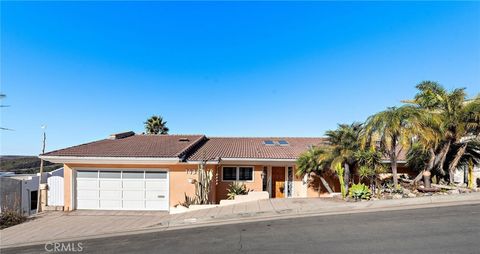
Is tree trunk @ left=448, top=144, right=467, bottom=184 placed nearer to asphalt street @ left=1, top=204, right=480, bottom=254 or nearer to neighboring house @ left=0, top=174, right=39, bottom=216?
asphalt street @ left=1, top=204, right=480, bottom=254

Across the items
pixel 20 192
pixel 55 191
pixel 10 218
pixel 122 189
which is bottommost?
pixel 10 218

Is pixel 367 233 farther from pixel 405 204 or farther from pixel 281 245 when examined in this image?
pixel 405 204

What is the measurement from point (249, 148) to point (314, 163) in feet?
17.8

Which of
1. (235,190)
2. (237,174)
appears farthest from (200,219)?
(237,174)

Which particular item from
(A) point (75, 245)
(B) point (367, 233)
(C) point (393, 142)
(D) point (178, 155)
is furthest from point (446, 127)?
(A) point (75, 245)

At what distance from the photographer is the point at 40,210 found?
16.1 metres

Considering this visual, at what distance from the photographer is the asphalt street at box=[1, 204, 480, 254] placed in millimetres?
7113

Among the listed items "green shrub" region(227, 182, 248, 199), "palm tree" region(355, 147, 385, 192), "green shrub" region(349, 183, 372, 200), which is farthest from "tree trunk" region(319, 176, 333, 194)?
"green shrub" region(227, 182, 248, 199)

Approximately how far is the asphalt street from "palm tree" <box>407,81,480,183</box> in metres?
3.64

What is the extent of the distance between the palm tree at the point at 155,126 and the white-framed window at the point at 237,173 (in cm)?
2182

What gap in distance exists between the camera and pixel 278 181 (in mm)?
18297

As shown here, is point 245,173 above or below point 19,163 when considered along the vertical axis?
above

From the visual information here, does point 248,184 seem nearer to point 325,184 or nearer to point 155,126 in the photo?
point 325,184

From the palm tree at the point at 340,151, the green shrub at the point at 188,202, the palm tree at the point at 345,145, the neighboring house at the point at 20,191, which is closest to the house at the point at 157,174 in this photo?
the green shrub at the point at 188,202
